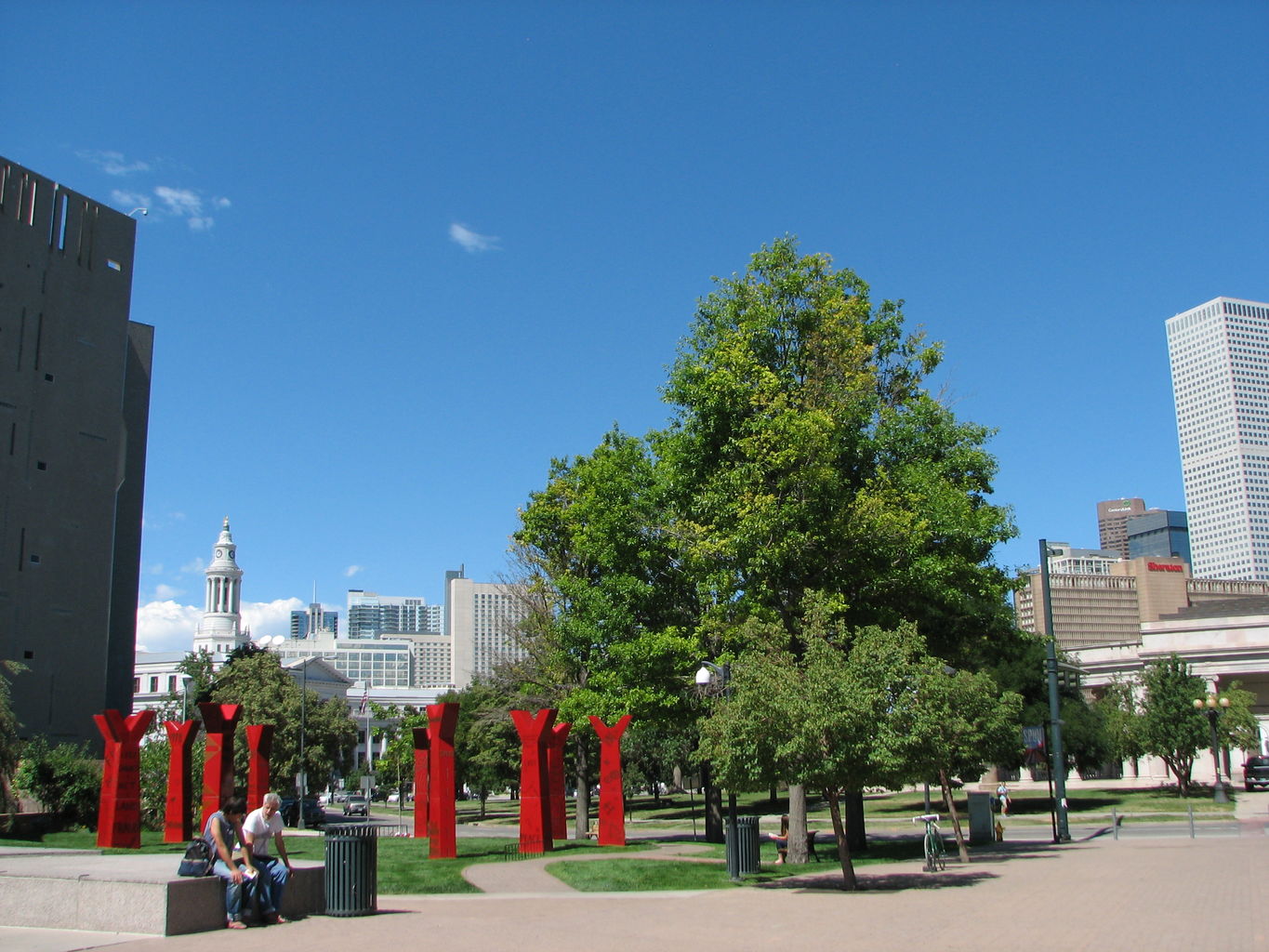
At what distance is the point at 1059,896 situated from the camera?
1773cm

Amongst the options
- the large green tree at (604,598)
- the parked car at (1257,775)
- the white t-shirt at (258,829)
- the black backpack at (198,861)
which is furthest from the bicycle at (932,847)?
the parked car at (1257,775)

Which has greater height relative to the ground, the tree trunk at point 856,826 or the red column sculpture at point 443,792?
the red column sculpture at point 443,792

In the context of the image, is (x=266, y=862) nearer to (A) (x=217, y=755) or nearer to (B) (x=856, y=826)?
(A) (x=217, y=755)

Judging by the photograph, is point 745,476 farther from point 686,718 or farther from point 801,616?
point 686,718

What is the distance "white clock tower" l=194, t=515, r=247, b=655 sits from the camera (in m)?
185

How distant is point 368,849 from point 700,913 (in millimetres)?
4824

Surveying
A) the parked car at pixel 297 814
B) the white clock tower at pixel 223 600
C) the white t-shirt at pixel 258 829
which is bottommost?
the parked car at pixel 297 814

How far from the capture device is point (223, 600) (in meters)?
192

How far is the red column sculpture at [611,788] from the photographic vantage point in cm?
2877

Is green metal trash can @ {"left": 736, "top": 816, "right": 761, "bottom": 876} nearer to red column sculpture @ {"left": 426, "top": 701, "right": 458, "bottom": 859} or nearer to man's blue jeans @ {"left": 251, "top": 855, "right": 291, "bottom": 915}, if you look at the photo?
red column sculpture @ {"left": 426, "top": 701, "right": 458, "bottom": 859}

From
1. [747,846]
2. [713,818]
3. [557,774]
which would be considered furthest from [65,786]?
[747,846]

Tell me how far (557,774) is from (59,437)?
40234mm

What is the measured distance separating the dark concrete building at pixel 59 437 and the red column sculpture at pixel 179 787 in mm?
29277

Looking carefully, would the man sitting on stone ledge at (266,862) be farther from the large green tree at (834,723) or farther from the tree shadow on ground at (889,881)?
the tree shadow on ground at (889,881)
